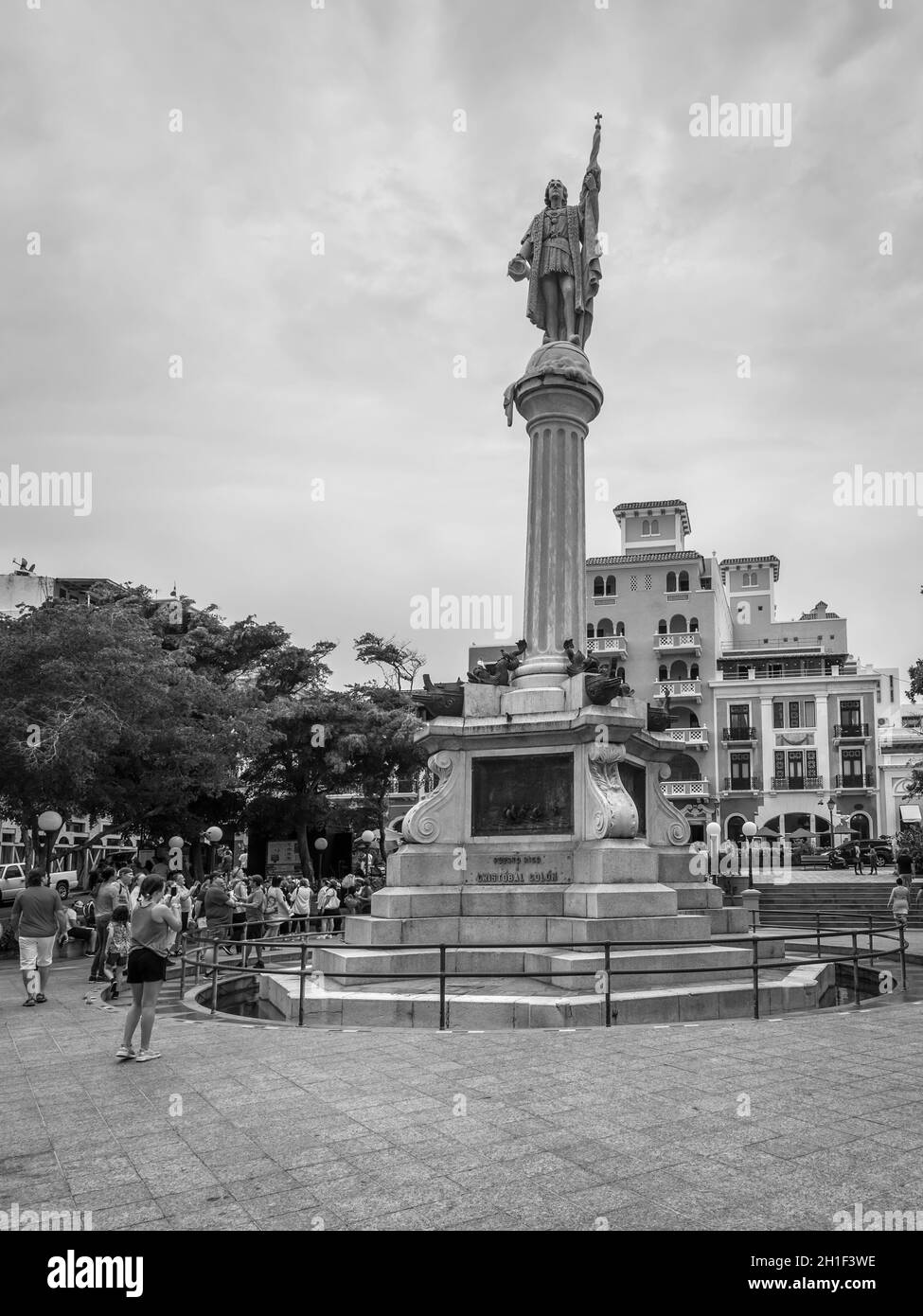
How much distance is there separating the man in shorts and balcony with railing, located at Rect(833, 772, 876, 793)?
4832 cm

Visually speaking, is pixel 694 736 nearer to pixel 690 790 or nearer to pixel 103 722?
pixel 690 790

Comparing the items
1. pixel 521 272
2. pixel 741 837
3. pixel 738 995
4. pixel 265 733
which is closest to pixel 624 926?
pixel 738 995

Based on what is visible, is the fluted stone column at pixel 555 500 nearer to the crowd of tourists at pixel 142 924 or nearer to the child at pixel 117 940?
the crowd of tourists at pixel 142 924

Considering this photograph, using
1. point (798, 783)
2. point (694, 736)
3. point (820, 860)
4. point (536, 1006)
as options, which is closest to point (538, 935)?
point (536, 1006)

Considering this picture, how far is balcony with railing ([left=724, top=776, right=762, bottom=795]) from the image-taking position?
55.3 meters

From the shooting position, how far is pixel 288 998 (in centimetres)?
1166

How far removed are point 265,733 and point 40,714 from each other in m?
10.2

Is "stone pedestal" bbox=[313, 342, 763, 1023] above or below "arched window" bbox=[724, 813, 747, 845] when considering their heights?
above

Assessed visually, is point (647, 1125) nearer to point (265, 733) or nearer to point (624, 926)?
point (624, 926)

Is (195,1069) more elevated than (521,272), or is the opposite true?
(521,272)

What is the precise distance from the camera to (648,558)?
5928 centimetres

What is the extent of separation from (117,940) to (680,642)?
153 ft

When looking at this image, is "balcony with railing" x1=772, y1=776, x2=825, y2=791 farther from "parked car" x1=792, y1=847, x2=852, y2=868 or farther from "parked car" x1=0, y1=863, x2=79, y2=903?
"parked car" x1=0, y1=863, x2=79, y2=903

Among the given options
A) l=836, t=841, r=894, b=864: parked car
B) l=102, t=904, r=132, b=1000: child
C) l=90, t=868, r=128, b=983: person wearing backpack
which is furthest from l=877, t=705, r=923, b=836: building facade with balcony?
l=102, t=904, r=132, b=1000: child
